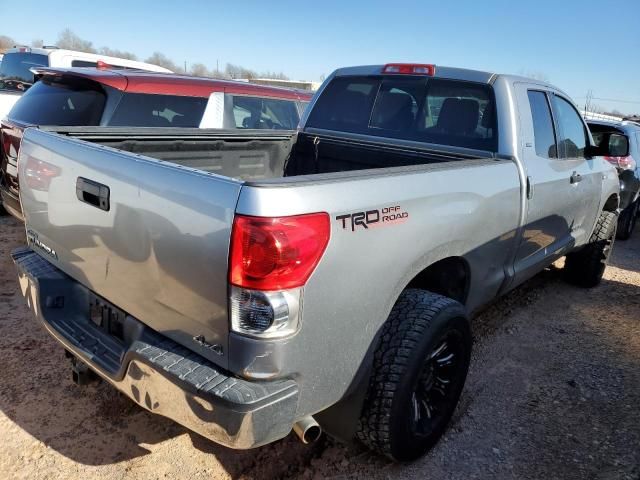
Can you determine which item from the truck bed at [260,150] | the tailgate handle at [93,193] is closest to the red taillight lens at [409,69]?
the truck bed at [260,150]

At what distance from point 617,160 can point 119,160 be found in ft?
25.6

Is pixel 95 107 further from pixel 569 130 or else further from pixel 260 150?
pixel 569 130

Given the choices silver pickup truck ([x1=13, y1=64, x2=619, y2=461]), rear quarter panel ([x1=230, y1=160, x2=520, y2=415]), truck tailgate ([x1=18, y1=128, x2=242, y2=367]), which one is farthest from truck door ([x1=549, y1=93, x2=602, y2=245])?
truck tailgate ([x1=18, y1=128, x2=242, y2=367])

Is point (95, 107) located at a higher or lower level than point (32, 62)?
lower

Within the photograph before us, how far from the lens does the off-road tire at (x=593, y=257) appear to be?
16.3 ft

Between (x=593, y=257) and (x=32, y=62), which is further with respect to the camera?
(x=32, y=62)

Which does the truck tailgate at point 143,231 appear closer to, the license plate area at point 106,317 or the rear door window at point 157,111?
the license plate area at point 106,317

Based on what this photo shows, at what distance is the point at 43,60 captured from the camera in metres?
8.31

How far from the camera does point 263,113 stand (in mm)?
6539

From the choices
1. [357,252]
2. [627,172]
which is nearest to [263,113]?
[357,252]

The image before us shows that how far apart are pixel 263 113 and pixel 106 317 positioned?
471 centimetres

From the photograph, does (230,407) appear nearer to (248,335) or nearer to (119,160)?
(248,335)

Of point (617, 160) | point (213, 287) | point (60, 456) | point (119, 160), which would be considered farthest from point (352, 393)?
point (617, 160)

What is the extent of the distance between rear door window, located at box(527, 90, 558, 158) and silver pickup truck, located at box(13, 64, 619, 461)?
3 cm
